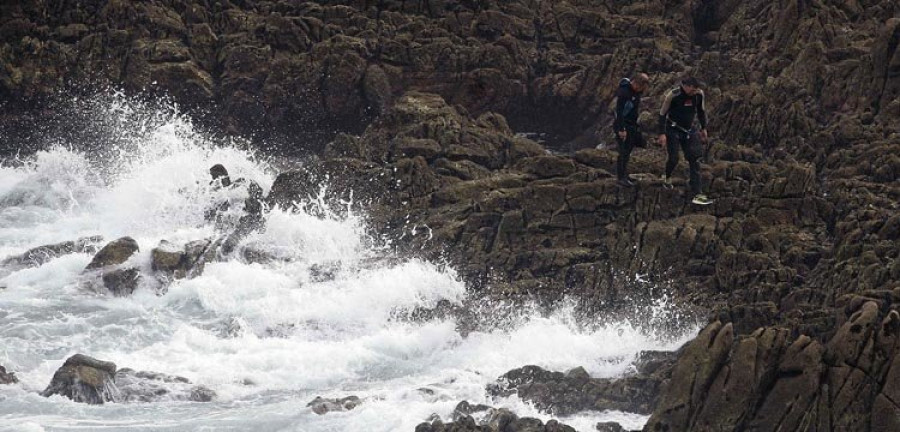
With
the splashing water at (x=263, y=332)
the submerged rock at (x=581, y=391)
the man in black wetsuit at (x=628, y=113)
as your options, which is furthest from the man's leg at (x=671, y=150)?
the submerged rock at (x=581, y=391)

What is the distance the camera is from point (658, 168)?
80.2ft

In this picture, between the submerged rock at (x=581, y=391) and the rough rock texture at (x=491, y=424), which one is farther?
the submerged rock at (x=581, y=391)

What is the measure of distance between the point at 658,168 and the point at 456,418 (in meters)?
7.91

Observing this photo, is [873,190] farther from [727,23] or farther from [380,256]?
[727,23]

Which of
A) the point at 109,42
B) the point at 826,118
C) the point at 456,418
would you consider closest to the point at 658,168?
the point at 826,118

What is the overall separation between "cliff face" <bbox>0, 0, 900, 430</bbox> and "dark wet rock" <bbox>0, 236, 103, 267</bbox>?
3.91 m

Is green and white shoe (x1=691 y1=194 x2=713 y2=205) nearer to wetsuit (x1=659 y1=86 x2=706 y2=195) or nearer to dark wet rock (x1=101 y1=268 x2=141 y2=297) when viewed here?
wetsuit (x1=659 y1=86 x2=706 y2=195)

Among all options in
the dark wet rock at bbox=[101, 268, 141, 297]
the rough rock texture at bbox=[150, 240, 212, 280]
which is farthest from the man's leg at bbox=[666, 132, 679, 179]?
the dark wet rock at bbox=[101, 268, 141, 297]

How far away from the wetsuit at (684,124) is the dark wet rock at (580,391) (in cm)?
407

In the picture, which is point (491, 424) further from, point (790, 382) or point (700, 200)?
point (700, 200)

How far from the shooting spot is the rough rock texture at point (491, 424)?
1703 centimetres

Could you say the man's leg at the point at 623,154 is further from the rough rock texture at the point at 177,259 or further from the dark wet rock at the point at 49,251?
the dark wet rock at the point at 49,251

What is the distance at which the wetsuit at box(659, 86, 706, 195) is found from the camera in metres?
20.5

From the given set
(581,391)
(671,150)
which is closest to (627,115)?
(671,150)
